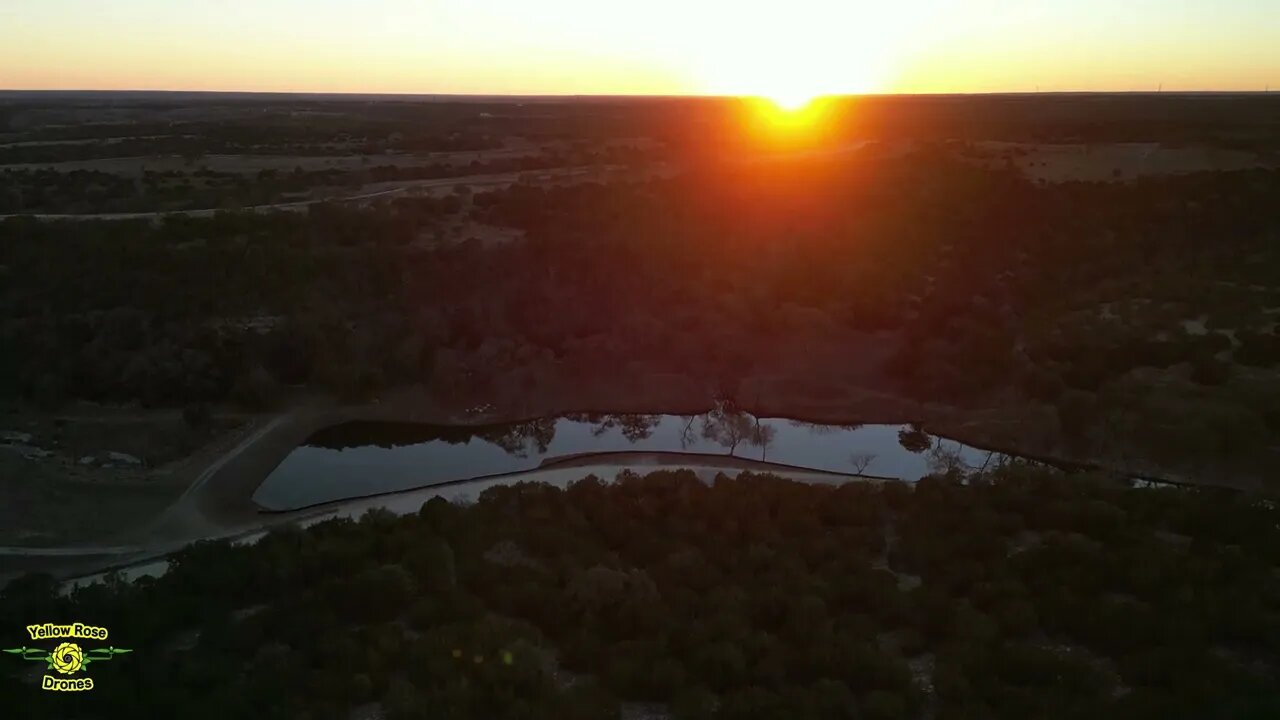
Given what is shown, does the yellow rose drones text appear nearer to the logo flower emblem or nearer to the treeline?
the logo flower emblem

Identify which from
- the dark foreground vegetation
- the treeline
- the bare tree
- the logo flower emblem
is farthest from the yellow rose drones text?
the bare tree

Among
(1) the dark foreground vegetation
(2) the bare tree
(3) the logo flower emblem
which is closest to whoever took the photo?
(1) the dark foreground vegetation

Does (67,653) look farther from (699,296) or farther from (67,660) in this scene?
(699,296)

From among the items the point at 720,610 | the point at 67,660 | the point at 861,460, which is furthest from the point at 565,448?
the point at 67,660

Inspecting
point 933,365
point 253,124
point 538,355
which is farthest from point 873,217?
point 253,124

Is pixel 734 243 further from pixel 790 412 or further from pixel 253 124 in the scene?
pixel 253 124

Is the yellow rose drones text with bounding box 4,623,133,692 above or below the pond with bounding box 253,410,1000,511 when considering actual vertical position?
above
